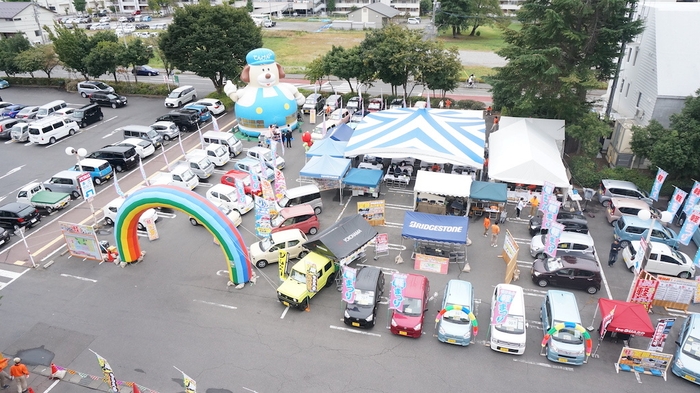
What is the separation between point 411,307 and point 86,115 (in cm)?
3120

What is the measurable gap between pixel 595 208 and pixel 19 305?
2604 cm

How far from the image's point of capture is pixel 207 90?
4447 cm

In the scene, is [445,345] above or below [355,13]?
below

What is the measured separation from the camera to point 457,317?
15.3m

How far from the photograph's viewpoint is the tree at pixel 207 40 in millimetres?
36938

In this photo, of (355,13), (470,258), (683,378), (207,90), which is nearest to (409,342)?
(470,258)

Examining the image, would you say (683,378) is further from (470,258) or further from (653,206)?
(653,206)

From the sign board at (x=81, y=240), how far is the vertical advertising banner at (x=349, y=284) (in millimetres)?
11203

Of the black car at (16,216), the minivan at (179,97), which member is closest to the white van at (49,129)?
the minivan at (179,97)

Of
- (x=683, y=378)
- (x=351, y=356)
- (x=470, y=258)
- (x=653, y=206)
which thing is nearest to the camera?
(x=683, y=378)

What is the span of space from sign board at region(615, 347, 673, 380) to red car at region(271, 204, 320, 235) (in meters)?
12.8

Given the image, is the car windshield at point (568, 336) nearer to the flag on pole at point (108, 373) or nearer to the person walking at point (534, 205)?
the person walking at point (534, 205)

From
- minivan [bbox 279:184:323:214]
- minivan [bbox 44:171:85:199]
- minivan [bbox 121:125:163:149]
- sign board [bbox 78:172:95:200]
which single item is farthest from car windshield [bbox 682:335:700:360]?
minivan [bbox 121:125:163:149]

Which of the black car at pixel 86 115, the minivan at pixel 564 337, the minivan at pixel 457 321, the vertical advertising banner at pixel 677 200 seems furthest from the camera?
the black car at pixel 86 115
